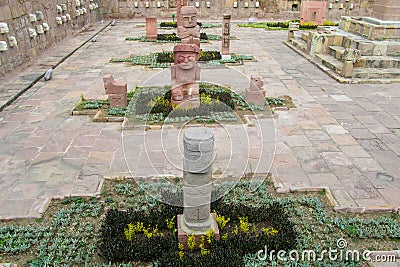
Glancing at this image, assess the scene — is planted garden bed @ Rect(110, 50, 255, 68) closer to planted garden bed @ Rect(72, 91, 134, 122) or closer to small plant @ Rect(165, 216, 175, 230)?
planted garden bed @ Rect(72, 91, 134, 122)

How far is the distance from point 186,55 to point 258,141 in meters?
2.41

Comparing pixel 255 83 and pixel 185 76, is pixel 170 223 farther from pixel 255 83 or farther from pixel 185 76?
pixel 255 83

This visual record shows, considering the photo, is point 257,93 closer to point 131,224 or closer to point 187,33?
point 187,33

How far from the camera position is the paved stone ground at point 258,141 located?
5.28 meters

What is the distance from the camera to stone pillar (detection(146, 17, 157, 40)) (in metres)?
15.6

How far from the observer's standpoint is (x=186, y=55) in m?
7.17

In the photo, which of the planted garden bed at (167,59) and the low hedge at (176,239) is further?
the planted garden bed at (167,59)

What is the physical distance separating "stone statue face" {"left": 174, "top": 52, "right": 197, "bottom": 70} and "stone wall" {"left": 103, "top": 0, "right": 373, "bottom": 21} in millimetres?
16258

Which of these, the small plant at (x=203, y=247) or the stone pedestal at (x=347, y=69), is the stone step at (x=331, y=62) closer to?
the stone pedestal at (x=347, y=69)

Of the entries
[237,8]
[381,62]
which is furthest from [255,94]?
[237,8]

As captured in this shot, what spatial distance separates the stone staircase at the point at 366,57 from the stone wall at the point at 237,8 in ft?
36.2

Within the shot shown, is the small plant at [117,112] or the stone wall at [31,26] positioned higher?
the stone wall at [31,26]

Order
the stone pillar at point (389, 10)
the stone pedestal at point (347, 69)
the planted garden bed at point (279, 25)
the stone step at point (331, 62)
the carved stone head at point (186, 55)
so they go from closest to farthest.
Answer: the carved stone head at point (186, 55) < the stone pedestal at point (347, 69) < the stone step at point (331, 62) < the stone pillar at point (389, 10) < the planted garden bed at point (279, 25)

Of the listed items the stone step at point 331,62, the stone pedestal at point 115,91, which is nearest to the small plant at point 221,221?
the stone pedestal at point 115,91
